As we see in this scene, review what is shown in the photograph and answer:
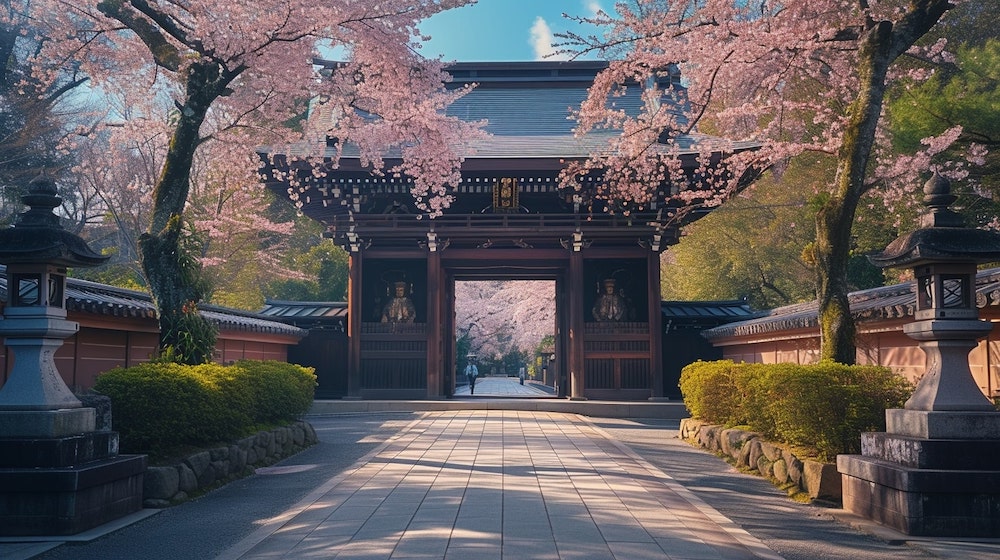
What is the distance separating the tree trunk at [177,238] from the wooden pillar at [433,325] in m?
9.80

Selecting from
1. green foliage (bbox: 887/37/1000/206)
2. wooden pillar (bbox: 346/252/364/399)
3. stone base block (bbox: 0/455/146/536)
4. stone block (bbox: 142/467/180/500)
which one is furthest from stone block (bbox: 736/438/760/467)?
wooden pillar (bbox: 346/252/364/399)

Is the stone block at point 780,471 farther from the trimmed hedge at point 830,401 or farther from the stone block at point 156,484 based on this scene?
the stone block at point 156,484

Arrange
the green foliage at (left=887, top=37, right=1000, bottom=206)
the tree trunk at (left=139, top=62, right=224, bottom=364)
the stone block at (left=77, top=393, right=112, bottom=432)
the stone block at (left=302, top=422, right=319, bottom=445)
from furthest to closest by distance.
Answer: the stone block at (left=302, top=422, right=319, bottom=445), the green foliage at (left=887, top=37, right=1000, bottom=206), the tree trunk at (left=139, top=62, right=224, bottom=364), the stone block at (left=77, top=393, right=112, bottom=432)

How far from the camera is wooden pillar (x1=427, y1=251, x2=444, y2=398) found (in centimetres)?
1994

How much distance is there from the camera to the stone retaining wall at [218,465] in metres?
8.02

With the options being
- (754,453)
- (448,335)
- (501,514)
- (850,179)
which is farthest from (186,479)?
(448,335)

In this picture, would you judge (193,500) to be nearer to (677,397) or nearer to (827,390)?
(827,390)

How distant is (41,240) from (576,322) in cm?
1440

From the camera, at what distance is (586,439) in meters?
13.4

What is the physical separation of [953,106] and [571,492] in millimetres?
10194

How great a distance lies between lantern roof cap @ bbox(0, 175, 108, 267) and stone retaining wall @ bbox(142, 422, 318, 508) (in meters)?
2.38

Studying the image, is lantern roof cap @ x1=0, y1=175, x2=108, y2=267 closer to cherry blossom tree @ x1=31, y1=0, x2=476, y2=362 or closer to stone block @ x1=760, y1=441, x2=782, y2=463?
cherry blossom tree @ x1=31, y1=0, x2=476, y2=362

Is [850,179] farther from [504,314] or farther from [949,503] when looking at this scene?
[504,314]

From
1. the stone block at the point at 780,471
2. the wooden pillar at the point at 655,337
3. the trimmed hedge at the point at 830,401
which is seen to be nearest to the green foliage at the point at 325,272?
the wooden pillar at the point at 655,337
